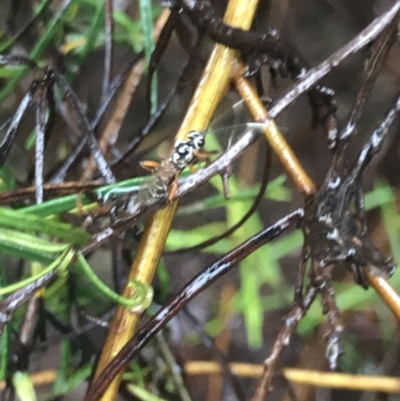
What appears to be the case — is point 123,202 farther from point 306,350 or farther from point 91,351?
point 306,350

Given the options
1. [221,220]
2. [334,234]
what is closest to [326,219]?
[334,234]

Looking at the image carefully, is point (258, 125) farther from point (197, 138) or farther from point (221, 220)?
point (221, 220)

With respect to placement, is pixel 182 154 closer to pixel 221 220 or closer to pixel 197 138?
pixel 197 138

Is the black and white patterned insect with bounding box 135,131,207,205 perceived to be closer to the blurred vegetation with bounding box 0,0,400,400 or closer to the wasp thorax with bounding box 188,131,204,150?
the wasp thorax with bounding box 188,131,204,150

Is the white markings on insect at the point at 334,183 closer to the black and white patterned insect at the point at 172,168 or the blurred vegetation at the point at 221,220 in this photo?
the black and white patterned insect at the point at 172,168

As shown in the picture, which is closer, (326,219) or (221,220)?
(326,219)

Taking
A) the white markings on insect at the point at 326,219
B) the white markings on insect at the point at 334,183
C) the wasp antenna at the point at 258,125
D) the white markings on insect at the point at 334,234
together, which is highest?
the wasp antenna at the point at 258,125

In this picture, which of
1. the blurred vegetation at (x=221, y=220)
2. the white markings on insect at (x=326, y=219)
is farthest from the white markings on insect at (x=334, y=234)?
the blurred vegetation at (x=221, y=220)

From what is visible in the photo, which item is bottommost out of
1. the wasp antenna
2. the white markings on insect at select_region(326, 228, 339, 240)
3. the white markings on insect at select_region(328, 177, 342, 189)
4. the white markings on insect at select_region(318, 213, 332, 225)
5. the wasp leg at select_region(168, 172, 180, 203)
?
the white markings on insect at select_region(326, 228, 339, 240)

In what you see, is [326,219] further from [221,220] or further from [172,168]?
[221,220]

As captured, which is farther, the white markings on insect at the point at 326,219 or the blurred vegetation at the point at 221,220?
the blurred vegetation at the point at 221,220

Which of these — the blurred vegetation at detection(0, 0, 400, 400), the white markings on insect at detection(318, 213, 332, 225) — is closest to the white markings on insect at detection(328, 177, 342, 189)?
the white markings on insect at detection(318, 213, 332, 225)

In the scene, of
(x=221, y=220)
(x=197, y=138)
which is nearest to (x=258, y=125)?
(x=197, y=138)

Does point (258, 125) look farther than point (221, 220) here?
No
